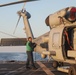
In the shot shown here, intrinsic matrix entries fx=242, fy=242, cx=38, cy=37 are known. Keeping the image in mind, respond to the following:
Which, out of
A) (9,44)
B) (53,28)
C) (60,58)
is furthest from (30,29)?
(60,58)

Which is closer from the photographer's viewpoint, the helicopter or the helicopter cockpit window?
the helicopter

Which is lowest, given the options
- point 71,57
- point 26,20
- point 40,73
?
point 40,73

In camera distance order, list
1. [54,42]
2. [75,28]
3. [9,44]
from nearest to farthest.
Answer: [75,28]
[54,42]
[9,44]

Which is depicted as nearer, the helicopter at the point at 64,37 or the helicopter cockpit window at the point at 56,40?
the helicopter at the point at 64,37

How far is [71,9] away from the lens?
485 inches

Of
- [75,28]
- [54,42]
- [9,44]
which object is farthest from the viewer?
[9,44]

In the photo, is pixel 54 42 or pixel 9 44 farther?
pixel 9 44

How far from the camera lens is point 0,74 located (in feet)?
40.4

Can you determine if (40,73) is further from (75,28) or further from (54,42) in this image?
(75,28)

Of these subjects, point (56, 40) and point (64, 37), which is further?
point (56, 40)

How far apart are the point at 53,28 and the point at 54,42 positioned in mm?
1076

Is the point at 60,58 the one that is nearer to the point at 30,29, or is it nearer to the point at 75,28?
the point at 75,28

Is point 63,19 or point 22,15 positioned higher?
point 22,15

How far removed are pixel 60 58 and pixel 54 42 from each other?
3.47 ft
